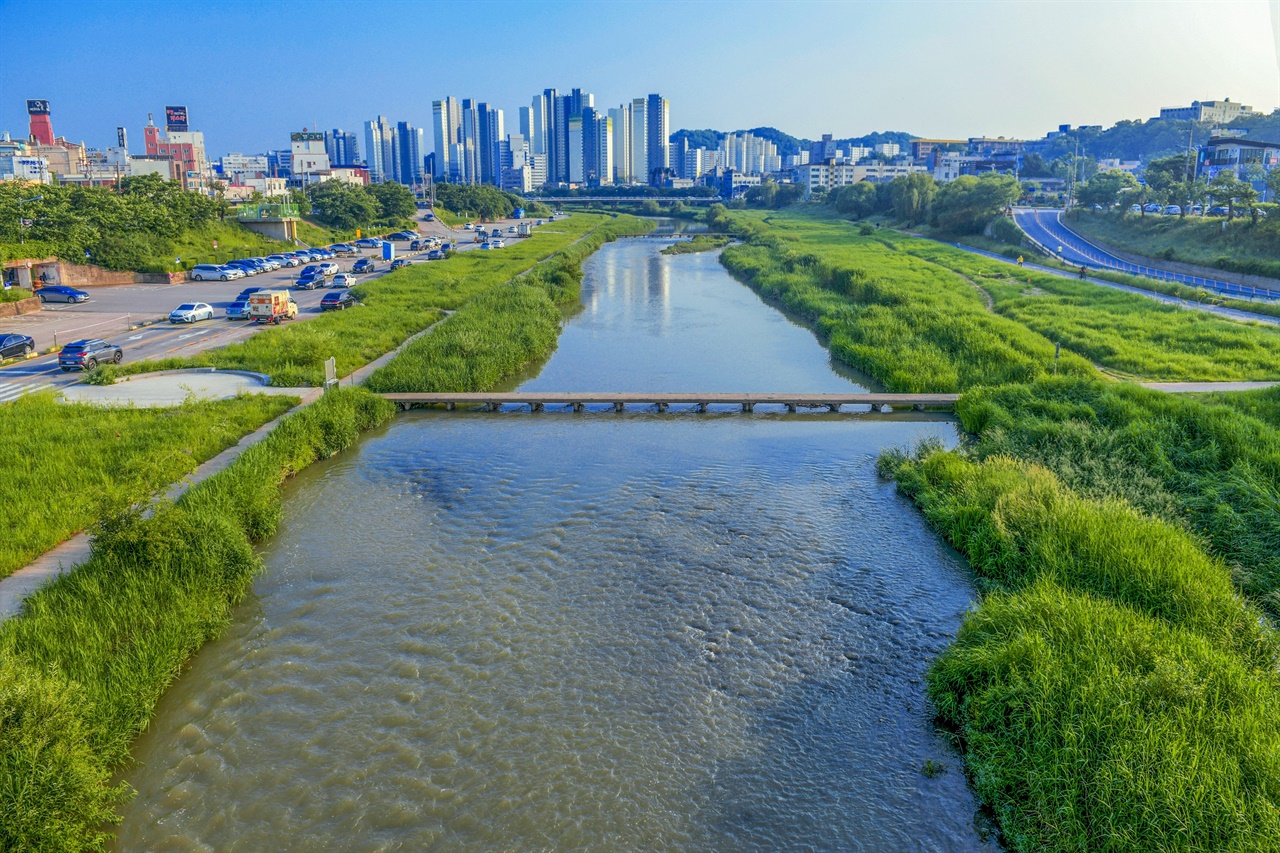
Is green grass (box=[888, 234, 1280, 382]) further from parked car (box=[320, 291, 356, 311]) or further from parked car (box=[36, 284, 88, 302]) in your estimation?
parked car (box=[36, 284, 88, 302])

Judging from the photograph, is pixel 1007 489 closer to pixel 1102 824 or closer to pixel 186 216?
pixel 1102 824

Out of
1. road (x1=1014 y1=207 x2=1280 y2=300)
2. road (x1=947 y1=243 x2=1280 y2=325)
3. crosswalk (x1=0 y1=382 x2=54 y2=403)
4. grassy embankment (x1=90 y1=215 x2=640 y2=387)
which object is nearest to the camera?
crosswalk (x1=0 y1=382 x2=54 y2=403)

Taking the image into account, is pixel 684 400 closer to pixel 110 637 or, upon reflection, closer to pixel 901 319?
pixel 901 319

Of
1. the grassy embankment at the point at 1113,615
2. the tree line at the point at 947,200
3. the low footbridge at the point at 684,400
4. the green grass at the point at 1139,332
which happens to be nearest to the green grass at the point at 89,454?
the low footbridge at the point at 684,400

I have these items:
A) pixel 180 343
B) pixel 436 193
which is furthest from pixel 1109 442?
pixel 436 193

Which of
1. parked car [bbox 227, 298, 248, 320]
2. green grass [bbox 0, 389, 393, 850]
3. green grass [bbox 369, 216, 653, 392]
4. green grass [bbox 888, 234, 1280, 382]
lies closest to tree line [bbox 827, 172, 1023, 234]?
green grass [bbox 888, 234, 1280, 382]

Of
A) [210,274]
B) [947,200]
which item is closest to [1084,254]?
[947,200]
